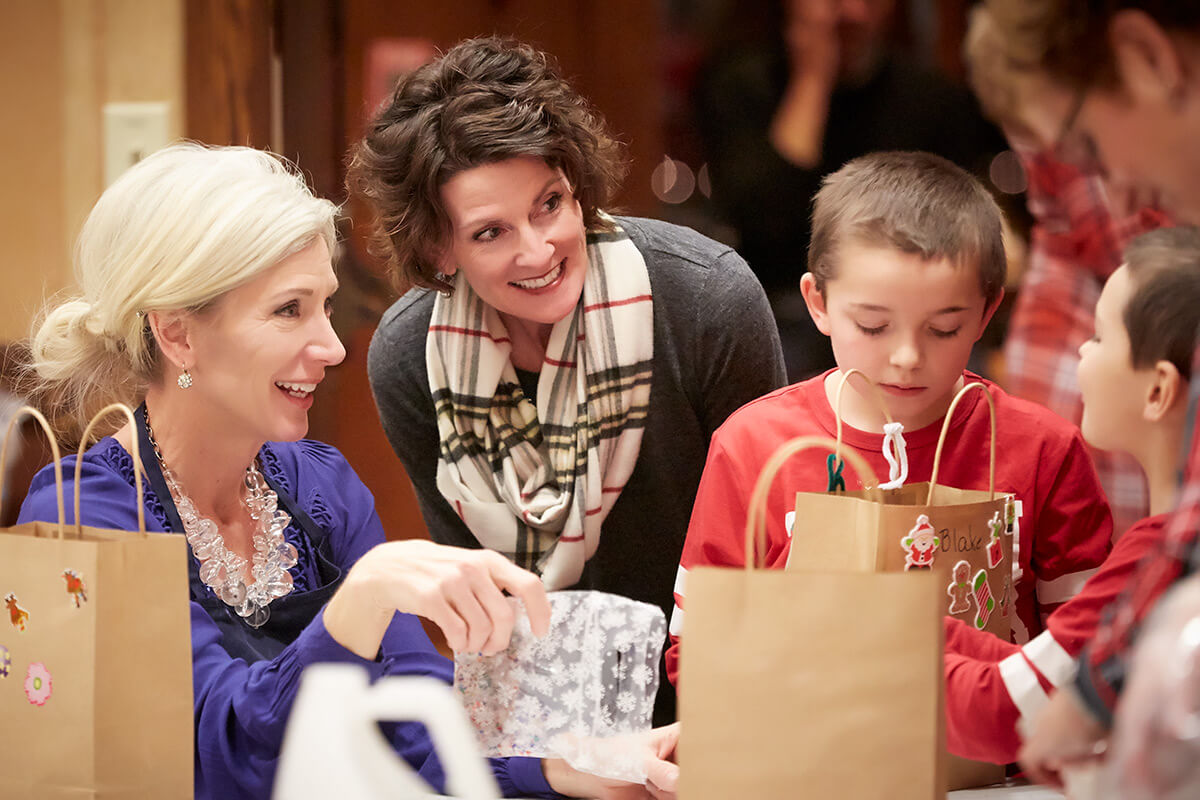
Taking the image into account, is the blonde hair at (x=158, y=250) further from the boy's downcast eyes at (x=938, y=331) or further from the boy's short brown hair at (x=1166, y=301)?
the boy's short brown hair at (x=1166, y=301)

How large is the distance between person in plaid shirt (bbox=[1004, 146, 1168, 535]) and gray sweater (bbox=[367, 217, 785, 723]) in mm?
441

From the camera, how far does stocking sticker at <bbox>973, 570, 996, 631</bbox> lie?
1091 mm

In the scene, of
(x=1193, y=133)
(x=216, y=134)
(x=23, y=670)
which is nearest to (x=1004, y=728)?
(x=1193, y=133)

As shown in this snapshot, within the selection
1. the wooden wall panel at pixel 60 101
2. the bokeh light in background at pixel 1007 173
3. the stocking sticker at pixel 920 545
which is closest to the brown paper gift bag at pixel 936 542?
the stocking sticker at pixel 920 545

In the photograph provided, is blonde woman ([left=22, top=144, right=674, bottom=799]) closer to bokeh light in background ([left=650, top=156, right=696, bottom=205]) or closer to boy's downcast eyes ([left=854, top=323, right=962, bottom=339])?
boy's downcast eyes ([left=854, top=323, right=962, bottom=339])

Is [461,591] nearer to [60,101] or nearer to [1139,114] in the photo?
[1139,114]

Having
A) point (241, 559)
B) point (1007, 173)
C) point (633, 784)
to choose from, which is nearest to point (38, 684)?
point (241, 559)

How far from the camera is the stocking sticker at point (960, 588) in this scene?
41.9 inches

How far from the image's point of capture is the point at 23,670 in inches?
41.5

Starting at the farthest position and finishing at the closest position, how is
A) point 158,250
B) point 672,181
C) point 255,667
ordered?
point 672,181 < point 158,250 < point 255,667

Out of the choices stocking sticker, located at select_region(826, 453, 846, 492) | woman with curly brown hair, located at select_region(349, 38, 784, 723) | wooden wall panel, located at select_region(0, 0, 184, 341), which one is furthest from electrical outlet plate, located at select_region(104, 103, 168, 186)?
Result: stocking sticker, located at select_region(826, 453, 846, 492)

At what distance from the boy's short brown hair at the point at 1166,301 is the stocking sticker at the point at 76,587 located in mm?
954

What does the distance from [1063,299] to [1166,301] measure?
0.79m

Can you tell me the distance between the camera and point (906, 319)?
121 cm
